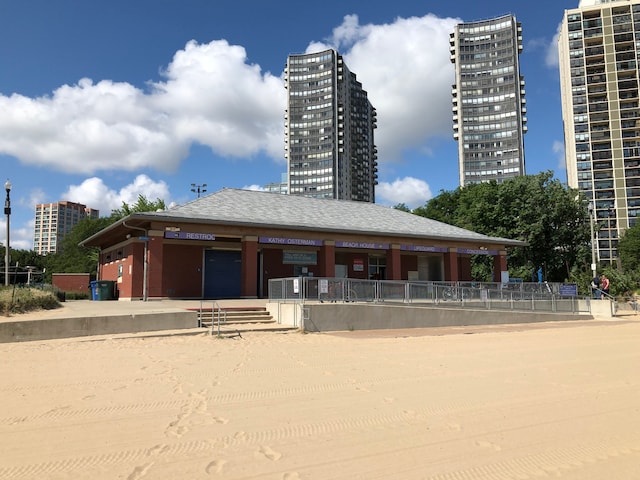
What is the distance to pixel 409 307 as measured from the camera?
19781mm

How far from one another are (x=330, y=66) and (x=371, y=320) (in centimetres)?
13075

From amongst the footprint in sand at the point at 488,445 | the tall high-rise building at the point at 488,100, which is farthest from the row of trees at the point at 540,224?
the tall high-rise building at the point at 488,100

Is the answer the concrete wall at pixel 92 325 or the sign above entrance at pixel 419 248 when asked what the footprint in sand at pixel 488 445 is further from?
the sign above entrance at pixel 419 248

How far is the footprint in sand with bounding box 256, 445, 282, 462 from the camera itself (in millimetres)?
4613

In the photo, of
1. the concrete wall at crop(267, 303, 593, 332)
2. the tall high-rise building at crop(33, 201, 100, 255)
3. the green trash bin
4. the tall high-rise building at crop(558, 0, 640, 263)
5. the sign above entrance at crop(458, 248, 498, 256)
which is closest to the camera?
the concrete wall at crop(267, 303, 593, 332)

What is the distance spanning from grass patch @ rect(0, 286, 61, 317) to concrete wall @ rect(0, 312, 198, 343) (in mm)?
2220

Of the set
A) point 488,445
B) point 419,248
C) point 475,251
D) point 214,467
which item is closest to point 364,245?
point 419,248

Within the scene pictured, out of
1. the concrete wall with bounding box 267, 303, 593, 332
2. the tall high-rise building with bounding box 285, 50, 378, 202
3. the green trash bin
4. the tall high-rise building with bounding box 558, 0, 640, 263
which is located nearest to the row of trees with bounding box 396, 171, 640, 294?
the concrete wall with bounding box 267, 303, 593, 332

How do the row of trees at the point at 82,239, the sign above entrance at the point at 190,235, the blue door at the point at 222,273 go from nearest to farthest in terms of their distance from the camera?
the sign above entrance at the point at 190,235 < the blue door at the point at 222,273 < the row of trees at the point at 82,239

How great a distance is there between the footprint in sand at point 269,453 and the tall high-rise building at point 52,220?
114522 mm

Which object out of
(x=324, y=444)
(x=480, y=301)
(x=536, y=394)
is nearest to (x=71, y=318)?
(x=324, y=444)

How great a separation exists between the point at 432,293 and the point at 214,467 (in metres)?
17.8

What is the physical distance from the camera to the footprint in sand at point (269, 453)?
4.61 meters

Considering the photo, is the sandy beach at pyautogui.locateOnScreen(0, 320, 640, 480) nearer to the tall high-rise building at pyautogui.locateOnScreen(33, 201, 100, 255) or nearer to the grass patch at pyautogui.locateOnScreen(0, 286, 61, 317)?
the grass patch at pyautogui.locateOnScreen(0, 286, 61, 317)
